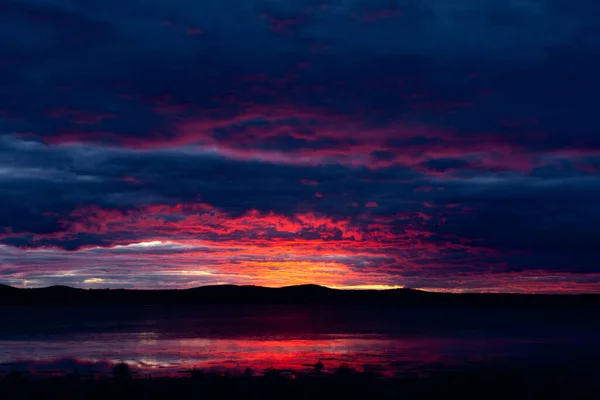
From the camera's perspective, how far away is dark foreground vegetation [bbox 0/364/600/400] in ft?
105

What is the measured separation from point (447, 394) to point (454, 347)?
43.5 meters

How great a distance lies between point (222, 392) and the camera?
3266 centimetres

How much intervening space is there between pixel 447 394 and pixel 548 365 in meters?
23.5

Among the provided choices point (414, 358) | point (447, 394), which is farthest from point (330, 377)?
point (414, 358)

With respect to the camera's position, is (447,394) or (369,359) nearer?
(447,394)

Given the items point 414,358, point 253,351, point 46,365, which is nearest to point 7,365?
point 46,365

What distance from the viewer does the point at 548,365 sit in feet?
177

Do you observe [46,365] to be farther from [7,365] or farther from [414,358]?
[414,358]

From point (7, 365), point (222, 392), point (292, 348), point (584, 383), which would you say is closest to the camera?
point (222, 392)

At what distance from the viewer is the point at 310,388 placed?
34344 mm

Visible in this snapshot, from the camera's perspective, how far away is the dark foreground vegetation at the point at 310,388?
105ft

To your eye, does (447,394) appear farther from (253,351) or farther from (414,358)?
(253,351)

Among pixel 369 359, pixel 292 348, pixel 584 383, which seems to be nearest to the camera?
pixel 584 383

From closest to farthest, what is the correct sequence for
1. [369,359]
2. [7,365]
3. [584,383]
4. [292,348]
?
[584,383] < [7,365] < [369,359] < [292,348]
